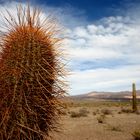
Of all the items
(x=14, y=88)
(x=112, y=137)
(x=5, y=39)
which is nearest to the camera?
(x=14, y=88)

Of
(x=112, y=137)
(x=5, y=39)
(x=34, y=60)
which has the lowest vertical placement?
(x=112, y=137)

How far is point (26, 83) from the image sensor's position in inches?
214

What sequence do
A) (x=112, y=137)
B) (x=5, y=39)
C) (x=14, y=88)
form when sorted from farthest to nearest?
(x=112, y=137)
(x=5, y=39)
(x=14, y=88)

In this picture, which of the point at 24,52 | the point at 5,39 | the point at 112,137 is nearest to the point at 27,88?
the point at 24,52

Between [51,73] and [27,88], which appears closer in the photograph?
[27,88]

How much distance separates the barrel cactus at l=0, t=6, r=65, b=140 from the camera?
546 centimetres

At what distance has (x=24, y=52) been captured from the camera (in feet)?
18.0

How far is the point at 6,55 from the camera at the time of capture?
564 centimetres

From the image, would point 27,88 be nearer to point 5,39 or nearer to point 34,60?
point 34,60

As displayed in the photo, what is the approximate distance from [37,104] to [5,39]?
124 centimetres

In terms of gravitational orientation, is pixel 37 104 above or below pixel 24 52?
below

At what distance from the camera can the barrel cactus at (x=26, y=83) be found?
5461 millimetres

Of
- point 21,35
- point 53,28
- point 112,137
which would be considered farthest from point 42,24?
point 112,137

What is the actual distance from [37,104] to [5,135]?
0.70 meters
